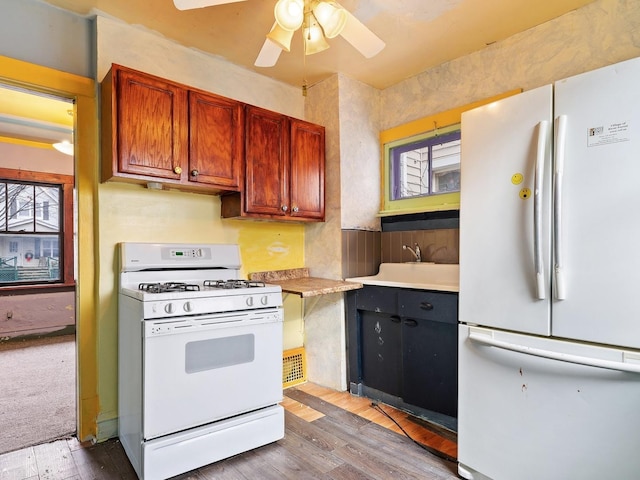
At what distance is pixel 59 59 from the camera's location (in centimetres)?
208

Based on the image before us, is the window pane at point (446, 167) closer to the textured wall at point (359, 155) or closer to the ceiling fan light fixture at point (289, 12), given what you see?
the textured wall at point (359, 155)

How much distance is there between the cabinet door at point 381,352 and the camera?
248 cm

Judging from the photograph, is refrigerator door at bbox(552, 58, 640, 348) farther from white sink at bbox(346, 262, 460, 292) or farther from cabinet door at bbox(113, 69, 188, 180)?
cabinet door at bbox(113, 69, 188, 180)

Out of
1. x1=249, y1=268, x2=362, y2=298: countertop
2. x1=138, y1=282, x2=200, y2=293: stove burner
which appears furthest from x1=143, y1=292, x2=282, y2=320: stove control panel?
x1=249, y1=268, x2=362, y2=298: countertop

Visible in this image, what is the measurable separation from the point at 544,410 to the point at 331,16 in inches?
74.6

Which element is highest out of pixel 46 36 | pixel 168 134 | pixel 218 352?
pixel 46 36

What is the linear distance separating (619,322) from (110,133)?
249 centimetres

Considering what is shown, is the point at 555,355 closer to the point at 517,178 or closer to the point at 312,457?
the point at 517,178

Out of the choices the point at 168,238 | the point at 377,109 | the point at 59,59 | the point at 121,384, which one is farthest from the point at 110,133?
the point at 377,109

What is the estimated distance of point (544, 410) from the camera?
1490 millimetres

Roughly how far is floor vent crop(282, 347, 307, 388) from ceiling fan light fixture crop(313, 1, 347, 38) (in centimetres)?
231

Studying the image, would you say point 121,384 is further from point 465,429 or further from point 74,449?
point 465,429

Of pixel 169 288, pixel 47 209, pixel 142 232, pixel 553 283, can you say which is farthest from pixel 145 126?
pixel 47 209

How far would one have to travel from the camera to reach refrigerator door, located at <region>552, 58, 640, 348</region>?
130cm
